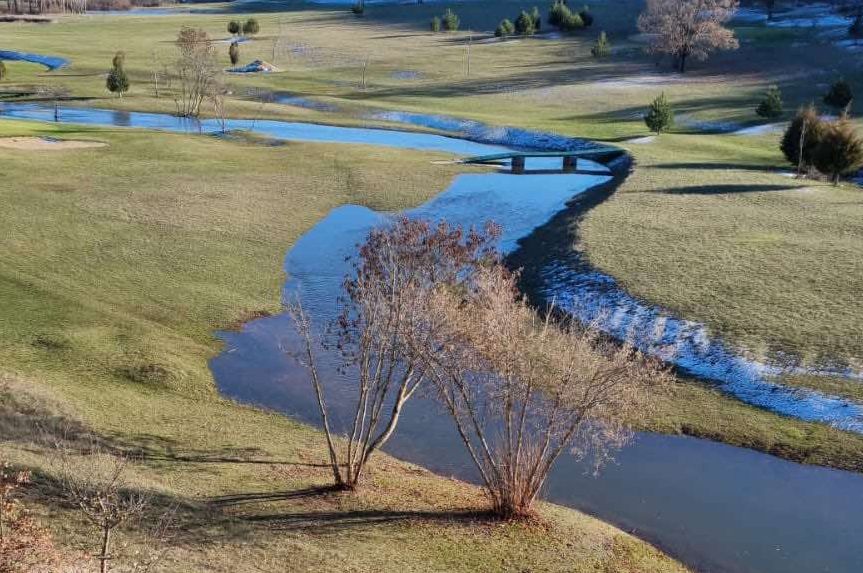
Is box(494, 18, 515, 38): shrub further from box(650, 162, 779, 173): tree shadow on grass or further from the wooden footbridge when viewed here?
box(650, 162, 779, 173): tree shadow on grass

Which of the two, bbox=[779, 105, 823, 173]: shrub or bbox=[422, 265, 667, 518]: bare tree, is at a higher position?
bbox=[779, 105, 823, 173]: shrub

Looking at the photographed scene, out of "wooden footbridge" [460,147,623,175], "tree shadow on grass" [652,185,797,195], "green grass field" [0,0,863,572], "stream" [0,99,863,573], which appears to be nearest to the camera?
"green grass field" [0,0,863,572]

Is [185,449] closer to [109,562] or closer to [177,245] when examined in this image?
[109,562]

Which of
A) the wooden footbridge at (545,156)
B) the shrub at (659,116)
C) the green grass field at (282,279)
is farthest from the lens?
the shrub at (659,116)

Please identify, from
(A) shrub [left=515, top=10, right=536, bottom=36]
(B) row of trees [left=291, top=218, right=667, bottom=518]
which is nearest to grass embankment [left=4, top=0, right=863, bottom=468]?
(A) shrub [left=515, top=10, right=536, bottom=36]

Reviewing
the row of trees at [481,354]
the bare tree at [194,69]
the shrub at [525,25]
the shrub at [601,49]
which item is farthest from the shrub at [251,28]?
the row of trees at [481,354]

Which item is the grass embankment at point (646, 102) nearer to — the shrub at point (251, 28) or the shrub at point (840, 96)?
the shrub at point (251, 28)

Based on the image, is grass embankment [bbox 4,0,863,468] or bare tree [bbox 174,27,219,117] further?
bare tree [bbox 174,27,219,117]

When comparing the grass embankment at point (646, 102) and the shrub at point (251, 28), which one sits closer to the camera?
the grass embankment at point (646, 102)
